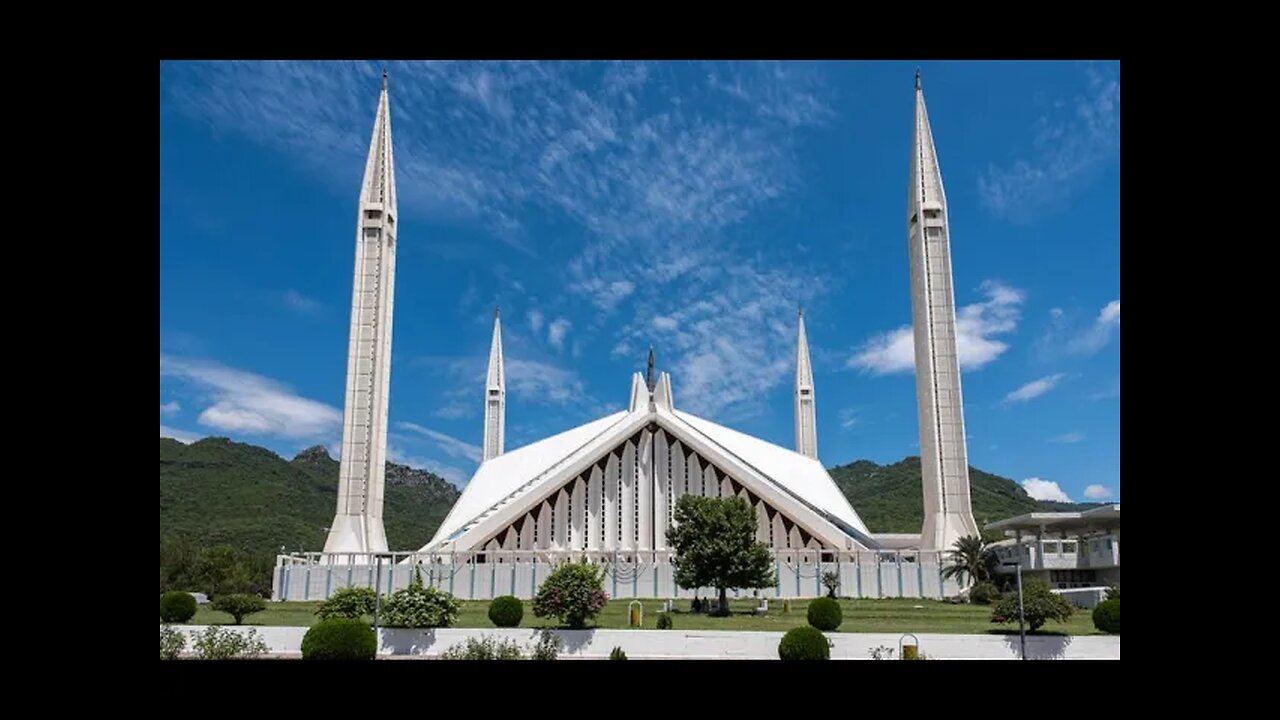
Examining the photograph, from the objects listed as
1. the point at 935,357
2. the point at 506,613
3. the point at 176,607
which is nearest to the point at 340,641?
the point at 506,613

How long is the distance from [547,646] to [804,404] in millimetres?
32878

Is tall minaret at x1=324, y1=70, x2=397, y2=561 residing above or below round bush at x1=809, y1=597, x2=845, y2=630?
above

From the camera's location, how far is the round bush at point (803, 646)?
444 inches

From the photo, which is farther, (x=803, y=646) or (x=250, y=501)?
(x=250, y=501)

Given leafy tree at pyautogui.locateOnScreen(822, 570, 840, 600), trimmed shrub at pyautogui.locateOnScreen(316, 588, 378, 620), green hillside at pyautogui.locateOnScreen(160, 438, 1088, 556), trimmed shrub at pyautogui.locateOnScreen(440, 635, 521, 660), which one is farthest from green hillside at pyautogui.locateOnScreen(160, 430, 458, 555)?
trimmed shrub at pyautogui.locateOnScreen(440, 635, 521, 660)

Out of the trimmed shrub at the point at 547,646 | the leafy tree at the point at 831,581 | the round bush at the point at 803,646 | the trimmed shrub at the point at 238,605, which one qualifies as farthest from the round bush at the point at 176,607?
the leafy tree at the point at 831,581

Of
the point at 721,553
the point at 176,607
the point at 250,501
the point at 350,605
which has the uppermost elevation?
the point at 250,501

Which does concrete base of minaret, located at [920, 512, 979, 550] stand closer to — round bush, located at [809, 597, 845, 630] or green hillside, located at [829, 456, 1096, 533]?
round bush, located at [809, 597, 845, 630]

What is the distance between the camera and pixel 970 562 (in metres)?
21.2

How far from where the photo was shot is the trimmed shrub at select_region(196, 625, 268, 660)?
436 inches

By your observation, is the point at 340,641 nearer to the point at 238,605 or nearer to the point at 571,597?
the point at 571,597

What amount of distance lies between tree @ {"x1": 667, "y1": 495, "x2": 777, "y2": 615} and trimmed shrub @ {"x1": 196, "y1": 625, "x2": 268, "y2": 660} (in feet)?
26.7

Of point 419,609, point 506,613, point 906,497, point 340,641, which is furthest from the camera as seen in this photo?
point 906,497
